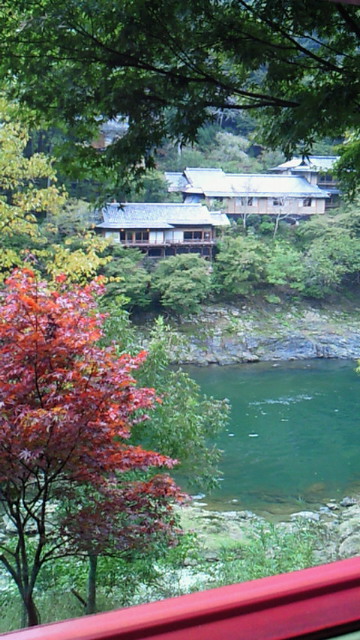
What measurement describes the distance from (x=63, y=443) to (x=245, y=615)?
1084 millimetres

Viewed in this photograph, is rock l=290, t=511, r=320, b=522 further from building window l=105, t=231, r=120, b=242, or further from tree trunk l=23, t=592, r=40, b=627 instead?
building window l=105, t=231, r=120, b=242

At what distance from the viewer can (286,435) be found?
138 inches

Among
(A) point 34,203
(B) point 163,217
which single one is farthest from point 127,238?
(A) point 34,203

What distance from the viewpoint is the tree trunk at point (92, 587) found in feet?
5.46

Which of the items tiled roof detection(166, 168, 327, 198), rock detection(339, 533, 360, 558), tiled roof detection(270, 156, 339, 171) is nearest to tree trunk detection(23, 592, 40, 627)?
rock detection(339, 533, 360, 558)

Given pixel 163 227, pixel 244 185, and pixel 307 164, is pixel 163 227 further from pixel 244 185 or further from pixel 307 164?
pixel 307 164

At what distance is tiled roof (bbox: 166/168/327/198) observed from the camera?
3.22m

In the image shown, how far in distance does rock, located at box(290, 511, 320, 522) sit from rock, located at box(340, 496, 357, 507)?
25 centimetres

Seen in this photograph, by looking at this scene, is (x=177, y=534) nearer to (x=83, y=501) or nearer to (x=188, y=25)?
(x=83, y=501)

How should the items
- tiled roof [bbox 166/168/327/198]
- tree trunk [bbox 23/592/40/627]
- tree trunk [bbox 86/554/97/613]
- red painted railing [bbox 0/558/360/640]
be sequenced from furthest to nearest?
tiled roof [bbox 166/168/327/198] < tree trunk [bbox 86/554/97/613] < tree trunk [bbox 23/592/40/627] < red painted railing [bbox 0/558/360/640]

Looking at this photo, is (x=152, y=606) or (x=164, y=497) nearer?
(x=152, y=606)

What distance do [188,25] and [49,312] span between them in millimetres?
880

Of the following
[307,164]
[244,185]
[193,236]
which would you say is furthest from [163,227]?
[307,164]

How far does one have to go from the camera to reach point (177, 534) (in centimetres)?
181
